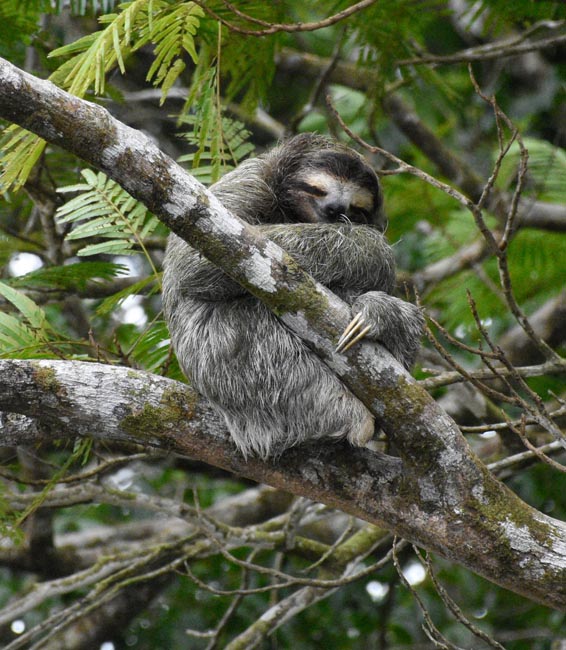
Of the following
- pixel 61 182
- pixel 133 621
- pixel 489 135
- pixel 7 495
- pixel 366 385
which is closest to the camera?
pixel 366 385

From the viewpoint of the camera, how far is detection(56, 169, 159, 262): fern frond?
5105 mm

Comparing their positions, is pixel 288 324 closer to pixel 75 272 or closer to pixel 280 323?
pixel 280 323

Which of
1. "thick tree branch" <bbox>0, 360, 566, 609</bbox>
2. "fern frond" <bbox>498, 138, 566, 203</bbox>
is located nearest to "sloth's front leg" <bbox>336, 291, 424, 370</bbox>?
"thick tree branch" <bbox>0, 360, 566, 609</bbox>

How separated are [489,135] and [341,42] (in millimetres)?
4837

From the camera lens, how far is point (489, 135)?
11305 mm

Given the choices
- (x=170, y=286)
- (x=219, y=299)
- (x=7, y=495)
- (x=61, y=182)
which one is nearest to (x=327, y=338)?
(x=219, y=299)

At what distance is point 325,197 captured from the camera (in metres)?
4.70

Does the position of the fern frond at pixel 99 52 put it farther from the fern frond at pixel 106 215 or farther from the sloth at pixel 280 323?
the sloth at pixel 280 323

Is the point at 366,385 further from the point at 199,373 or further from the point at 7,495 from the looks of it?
the point at 7,495

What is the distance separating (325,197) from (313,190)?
83mm

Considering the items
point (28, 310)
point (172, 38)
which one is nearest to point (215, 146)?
point (172, 38)

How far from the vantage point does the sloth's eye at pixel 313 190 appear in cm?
470

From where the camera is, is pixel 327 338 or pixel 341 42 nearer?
pixel 327 338

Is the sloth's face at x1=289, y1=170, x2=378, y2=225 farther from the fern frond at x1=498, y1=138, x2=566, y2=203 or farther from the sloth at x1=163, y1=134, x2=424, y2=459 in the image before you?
the fern frond at x1=498, y1=138, x2=566, y2=203
